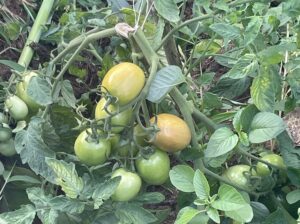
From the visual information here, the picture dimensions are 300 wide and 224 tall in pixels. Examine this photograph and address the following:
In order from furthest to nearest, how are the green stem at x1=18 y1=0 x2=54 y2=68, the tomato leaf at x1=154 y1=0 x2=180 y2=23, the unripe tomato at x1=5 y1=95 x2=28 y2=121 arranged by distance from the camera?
the green stem at x1=18 y1=0 x2=54 y2=68 → the unripe tomato at x1=5 y1=95 x2=28 y2=121 → the tomato leaf at x1=154 y1=0 x2=180 y2=23

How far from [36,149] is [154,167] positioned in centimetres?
24

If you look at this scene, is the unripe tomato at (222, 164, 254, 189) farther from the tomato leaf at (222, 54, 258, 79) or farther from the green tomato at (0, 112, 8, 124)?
the green tomato at (0, 112, 8, 124)

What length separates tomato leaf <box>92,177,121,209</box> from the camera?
40.4 inches

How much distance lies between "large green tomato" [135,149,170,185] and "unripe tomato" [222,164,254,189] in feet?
0.48

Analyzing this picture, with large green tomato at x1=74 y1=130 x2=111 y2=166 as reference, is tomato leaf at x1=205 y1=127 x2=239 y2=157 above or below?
below

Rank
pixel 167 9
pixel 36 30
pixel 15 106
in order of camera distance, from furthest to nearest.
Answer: pixel 36 30, pixel 15 106, pixel 167 9

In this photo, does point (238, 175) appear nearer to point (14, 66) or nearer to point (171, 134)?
point (171, 134)

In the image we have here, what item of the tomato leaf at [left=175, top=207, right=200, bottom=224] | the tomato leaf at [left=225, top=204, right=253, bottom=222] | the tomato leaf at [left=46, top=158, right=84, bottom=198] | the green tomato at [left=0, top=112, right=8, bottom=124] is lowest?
the tomato leaf at [left=225, top=204, right=253, bottom=222]

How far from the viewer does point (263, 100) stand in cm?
110

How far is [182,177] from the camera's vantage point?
1.08 metres

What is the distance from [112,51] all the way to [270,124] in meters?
0.53

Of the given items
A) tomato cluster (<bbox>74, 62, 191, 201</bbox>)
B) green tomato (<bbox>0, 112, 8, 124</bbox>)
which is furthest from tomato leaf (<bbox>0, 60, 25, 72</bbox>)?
tomato cluster (<bbox>74, 62, 191, 201</bbox>)

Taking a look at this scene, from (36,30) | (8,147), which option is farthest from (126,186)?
(36,30)

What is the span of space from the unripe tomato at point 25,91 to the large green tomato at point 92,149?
0.23m
